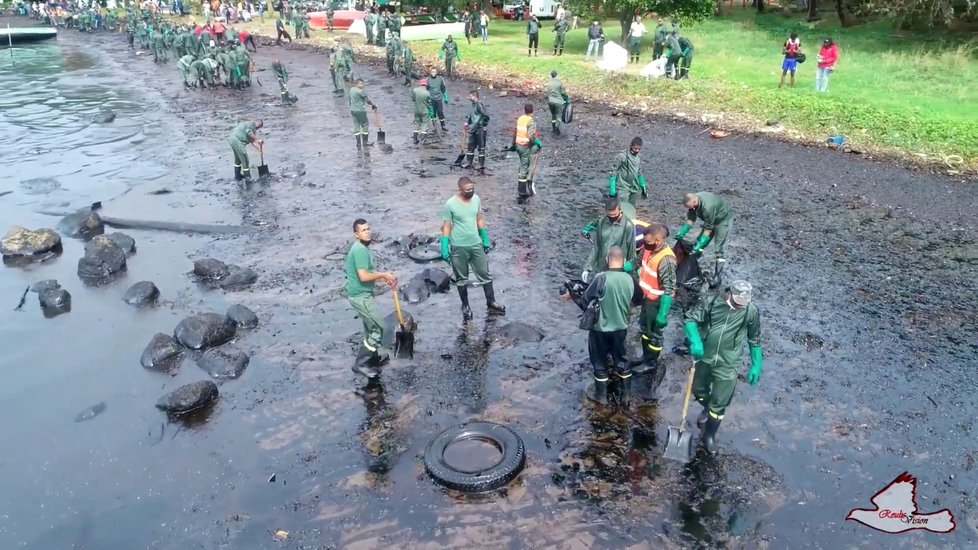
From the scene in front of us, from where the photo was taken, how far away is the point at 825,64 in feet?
65.7

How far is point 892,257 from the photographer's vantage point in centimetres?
1121

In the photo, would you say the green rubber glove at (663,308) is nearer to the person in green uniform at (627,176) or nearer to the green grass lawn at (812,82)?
the person in green uniform at (627,176)

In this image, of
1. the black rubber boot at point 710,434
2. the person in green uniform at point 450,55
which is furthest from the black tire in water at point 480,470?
the person in green uniform at point 450,55

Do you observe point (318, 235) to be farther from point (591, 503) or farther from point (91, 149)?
point (91, 149)

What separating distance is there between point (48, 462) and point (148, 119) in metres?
19.1

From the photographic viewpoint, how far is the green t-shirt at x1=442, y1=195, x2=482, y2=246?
8.58 meters

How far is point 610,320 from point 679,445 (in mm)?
1393

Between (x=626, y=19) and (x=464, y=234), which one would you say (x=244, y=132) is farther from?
(x=626, y=19)

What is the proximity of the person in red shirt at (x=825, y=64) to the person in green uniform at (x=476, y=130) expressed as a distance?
1138 cm

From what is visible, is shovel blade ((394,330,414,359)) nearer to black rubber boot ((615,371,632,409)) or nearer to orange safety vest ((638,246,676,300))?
black rubber boot ((615,371,632,409))

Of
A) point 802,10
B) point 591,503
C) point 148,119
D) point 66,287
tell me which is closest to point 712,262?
point 591,503

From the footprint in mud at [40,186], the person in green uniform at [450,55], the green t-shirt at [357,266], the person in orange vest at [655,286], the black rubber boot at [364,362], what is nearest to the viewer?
the person in orange vest at [655,286]

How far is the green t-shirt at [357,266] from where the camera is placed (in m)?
7.39

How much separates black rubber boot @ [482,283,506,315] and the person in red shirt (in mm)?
15962
